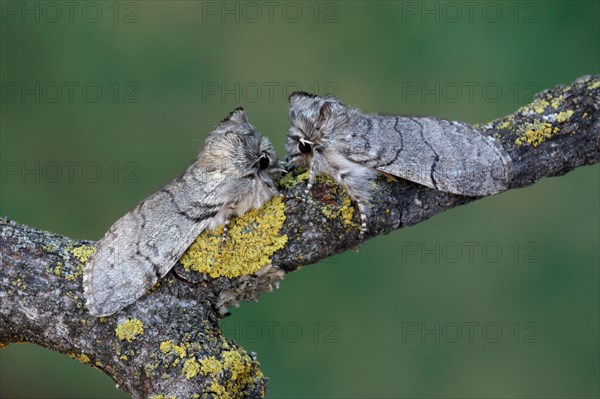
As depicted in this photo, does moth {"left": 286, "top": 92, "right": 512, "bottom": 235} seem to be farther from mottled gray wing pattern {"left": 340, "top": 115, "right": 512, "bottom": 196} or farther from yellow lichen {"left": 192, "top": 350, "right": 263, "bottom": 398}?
yellow lichen {"left": 192, "top": 350, "right": 263, "bottom": 398}

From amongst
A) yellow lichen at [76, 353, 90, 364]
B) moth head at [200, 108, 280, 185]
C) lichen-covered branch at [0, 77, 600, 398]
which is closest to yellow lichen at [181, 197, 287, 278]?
lichen-covered branch at [0, 77, 600, 398]

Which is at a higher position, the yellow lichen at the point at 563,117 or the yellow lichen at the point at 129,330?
the yellow lichen at the point at 563,117

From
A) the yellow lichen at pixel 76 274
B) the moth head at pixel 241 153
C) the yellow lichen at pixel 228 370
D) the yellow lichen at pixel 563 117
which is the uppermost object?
the moth head at pixel 241 153

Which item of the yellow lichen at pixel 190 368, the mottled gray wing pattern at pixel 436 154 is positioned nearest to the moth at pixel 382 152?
the mottled gray wing pattern at pixel 436 154

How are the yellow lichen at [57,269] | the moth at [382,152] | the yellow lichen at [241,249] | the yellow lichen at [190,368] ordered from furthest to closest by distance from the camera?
the moth at [382,152] < the yellow lichen at [241,249] < the yellow lichen at [57,269] < the yellow lichen at [190,368]

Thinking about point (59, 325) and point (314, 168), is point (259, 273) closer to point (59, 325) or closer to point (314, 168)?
point (314, 168)

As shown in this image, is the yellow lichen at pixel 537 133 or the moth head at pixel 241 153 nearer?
the moth head at pixel 241 153

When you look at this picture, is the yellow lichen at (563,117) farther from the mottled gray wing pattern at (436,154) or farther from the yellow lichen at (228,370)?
the yellow lichen at (228,370)
